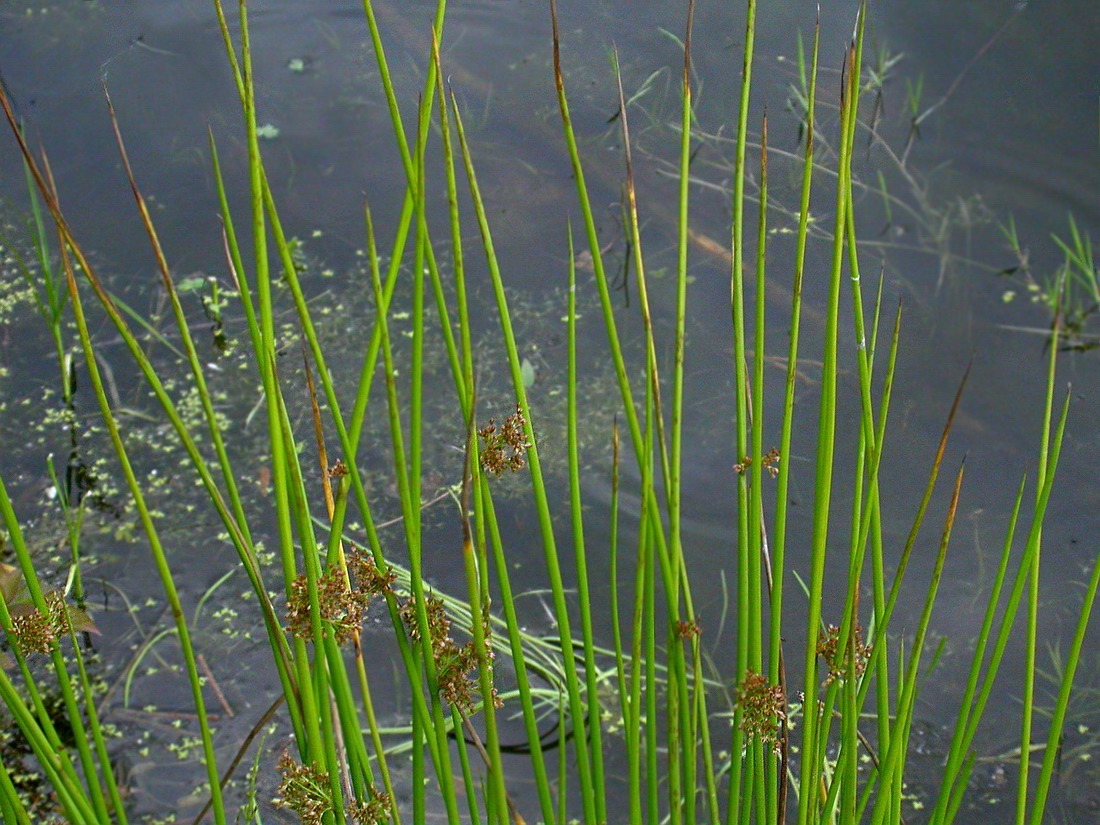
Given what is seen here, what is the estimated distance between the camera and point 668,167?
238 centimetres

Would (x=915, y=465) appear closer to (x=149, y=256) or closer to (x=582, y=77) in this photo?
(x=582, y=77)

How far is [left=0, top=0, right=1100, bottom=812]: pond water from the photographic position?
6.22 feet

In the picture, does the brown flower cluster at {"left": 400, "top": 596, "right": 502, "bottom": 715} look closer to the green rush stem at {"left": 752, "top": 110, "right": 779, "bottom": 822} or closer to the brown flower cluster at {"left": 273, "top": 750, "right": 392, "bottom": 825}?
the brown flower cluster at {"left": 273, "top": 750, "right": 392, "bottom": 825}

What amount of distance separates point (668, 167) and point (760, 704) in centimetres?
177

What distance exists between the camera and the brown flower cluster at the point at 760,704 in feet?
2.64

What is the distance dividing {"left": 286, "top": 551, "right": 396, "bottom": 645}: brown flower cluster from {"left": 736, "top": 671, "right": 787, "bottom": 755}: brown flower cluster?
30cm

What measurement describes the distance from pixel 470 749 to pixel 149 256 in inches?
52.0

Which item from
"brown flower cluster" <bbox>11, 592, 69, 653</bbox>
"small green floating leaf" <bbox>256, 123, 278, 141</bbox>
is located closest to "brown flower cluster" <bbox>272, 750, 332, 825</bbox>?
"brown flower cluster" <bbox>11, 592, 69, 653</bbox>

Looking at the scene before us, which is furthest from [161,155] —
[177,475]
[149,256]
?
[177,475]

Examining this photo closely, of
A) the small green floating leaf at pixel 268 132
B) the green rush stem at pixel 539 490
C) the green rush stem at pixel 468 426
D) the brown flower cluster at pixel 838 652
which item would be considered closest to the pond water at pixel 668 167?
the small green floating leaf at pixel 268 132

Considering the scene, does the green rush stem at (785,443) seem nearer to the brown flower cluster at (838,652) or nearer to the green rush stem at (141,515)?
the brown flower cluster at (838,652)

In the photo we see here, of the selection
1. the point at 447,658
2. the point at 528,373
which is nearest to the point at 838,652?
the point at 447,658

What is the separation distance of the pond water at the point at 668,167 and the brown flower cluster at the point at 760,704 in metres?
0.91

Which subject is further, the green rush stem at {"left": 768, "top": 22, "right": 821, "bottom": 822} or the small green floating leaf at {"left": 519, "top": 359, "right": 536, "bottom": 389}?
the small green floating leaf at {"left": 519, "top": 359, "right": 536, "bottom": 389}
